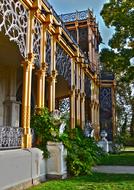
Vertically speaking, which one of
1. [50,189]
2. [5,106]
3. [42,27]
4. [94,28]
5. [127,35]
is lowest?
[50,189]

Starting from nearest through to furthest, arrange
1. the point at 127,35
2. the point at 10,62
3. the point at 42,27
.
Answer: the point at 42,27 → the point at 10,62 → the point at 127,35

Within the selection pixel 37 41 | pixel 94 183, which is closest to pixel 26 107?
pixel 37 41

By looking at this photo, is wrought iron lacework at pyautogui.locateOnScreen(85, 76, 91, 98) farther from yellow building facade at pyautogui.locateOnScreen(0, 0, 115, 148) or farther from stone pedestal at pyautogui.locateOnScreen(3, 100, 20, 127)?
stone pedestal at pyautogui.locateOnScreen(3, 100, 20, 127)

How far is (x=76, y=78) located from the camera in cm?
1672

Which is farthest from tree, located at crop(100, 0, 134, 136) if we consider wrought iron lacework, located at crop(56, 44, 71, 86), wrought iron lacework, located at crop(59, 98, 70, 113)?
wrought iron lacework, located at crop(59, 98, 70, 113)

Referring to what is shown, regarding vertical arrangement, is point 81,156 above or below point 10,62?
below

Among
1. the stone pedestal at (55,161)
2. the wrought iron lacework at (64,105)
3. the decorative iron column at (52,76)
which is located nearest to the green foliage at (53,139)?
the stone pedestal at (55,161)

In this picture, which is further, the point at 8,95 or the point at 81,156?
the point at 8,95

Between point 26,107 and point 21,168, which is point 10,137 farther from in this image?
point 26,107

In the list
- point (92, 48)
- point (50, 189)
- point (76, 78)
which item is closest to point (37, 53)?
point (50, 189)

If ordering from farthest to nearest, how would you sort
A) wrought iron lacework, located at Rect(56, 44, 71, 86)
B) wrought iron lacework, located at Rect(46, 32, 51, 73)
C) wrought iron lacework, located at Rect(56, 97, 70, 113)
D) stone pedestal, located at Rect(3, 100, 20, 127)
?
wrought iron lacework, located at Rect(56, 97, 70, 113), stone pedestal, located at Rect(3, 100, 20, 127), wrought iron lacework, located at Rect(56, 44, 71, 86), wrought iron lacework, located at Rect(46, 32, 51, 73)

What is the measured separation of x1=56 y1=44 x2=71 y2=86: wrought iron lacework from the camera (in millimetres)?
13234

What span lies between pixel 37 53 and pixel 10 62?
268 centimetres

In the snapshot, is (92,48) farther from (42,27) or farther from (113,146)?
(42,27)
